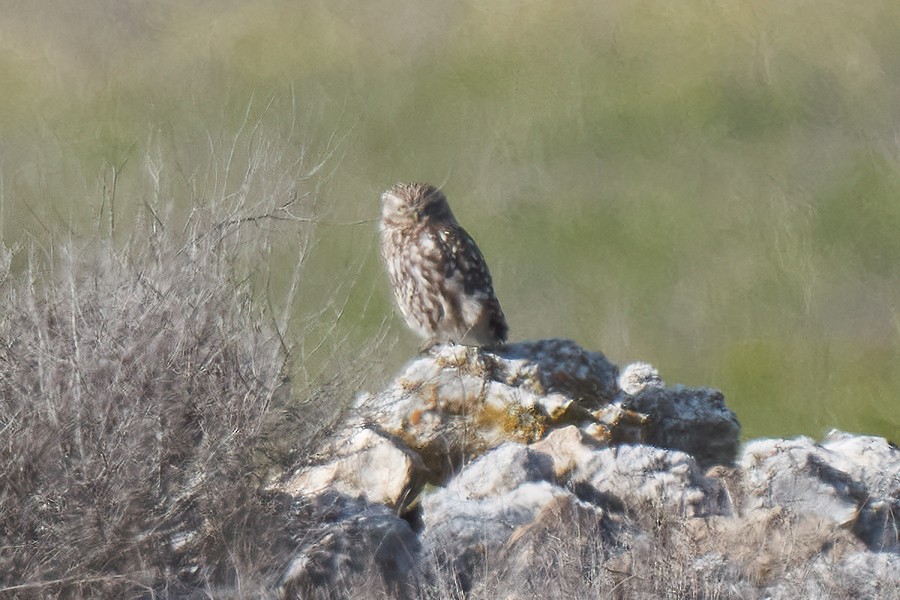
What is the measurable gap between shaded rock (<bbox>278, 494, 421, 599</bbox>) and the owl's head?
254cm

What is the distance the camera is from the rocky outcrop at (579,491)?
16.6 feet

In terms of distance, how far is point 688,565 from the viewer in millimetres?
4938

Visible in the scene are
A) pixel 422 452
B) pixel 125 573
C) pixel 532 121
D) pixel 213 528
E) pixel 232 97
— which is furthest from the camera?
pixel 532 121

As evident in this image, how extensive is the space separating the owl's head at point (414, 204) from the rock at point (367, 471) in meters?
2.06

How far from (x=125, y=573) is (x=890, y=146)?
9181mm

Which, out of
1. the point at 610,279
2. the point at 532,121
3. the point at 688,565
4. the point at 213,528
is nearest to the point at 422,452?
the point at 213,528

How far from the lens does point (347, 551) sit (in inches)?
212

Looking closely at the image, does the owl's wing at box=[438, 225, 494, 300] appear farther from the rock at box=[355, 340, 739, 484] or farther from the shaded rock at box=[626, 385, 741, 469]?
the shaded rock at box=[626, 385, 741, 469]

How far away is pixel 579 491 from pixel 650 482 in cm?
31

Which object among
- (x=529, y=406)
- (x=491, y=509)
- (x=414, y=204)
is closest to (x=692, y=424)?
(x=529, y=406)

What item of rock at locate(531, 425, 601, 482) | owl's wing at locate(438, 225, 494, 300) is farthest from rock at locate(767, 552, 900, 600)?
owl's wing at locate(438, 225, 494, 300)

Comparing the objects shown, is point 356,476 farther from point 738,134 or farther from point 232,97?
point 738,134

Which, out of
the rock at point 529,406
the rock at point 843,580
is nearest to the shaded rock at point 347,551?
the rock at point 529,406

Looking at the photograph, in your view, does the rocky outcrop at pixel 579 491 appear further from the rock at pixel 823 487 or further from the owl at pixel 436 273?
the owl at pixel 436 273
